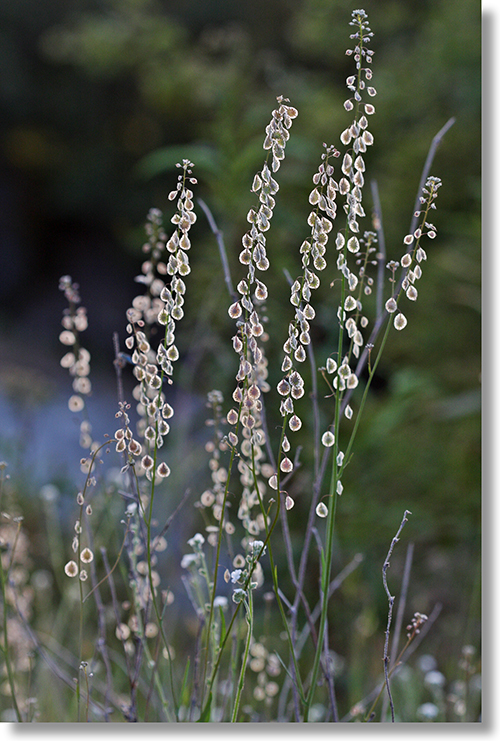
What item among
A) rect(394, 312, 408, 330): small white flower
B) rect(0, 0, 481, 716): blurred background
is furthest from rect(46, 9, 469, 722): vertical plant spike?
rect(0, 0, 481, 716): blurred background

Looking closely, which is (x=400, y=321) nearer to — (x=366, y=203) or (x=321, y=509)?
(x=321, y=509)

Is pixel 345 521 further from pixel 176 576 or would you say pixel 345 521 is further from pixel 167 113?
pixel 167 113

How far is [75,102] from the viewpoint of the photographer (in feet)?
8.70

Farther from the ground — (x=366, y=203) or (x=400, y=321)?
(x=366, y=203)

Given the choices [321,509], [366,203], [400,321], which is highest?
[366,203]

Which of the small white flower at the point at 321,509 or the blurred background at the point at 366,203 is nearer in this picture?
the small white flower at the point at 321,509

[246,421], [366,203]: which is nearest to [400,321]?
[246,421]

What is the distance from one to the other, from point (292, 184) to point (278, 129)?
1.26 m

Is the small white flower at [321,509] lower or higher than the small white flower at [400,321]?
lower

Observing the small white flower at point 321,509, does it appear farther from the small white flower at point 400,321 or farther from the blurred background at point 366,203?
the blurred background at point 366,203

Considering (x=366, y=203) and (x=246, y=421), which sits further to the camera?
(x=366, y=203)

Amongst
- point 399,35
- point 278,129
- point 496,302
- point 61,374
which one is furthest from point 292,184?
point 61,374

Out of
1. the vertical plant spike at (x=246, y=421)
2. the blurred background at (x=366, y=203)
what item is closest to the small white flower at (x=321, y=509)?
the vertical plant spike at (x=246, y=421)

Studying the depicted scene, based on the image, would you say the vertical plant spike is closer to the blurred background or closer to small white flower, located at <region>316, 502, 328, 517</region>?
small white flower, located at <region>316, 502, 328, 517</region>
